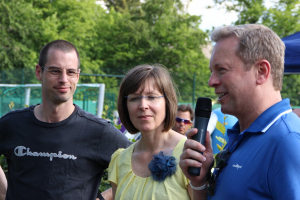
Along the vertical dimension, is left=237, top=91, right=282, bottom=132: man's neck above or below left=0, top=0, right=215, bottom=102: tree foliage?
below

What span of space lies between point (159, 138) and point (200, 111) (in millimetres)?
826

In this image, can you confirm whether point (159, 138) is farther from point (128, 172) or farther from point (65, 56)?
point (65, 56)

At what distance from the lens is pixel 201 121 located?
5.74ft

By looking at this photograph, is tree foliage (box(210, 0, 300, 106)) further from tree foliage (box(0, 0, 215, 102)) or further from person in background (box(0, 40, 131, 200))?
person in background (box(0, 40, 131, 200))

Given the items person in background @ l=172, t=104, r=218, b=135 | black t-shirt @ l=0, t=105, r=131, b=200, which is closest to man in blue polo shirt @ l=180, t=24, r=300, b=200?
black t-shirt @ l=0, t=105, r=131, b=200

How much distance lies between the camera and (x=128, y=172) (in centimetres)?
250

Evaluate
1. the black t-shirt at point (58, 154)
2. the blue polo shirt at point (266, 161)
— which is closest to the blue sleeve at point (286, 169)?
the blue polo shirt at point (266, 161)

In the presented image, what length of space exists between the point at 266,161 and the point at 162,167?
97 centimetres

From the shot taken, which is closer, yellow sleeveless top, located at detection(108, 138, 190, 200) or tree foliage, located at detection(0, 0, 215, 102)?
yellow sleeveless top, located at detection(108, 138, 190, 200)

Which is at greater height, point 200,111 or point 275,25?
point 275,25

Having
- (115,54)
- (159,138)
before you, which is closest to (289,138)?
(159,138)

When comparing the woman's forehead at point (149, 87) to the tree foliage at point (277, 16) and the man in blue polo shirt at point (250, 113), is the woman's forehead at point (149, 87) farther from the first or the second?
the tree foliage at point (277, 16)

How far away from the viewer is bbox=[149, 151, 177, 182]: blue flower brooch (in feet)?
7.46

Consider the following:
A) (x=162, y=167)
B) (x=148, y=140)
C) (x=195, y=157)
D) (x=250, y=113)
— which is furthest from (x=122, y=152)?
(x=250, y=113)
